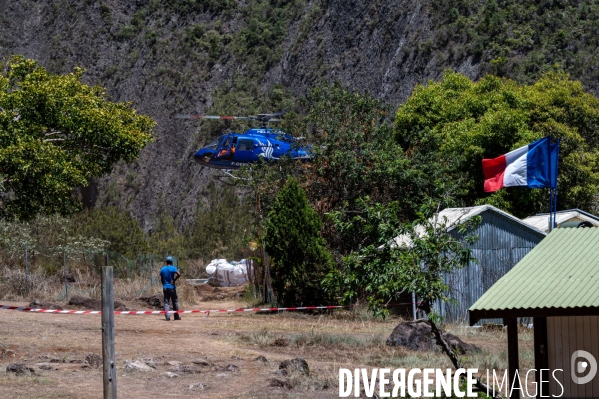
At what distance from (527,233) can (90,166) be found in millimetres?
12730

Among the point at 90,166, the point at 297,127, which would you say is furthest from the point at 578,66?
the point at 90,166

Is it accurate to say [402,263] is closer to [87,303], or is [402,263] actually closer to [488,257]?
[488,257]

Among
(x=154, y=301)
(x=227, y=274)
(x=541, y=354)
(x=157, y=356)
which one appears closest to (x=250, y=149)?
(x=227, y=274)

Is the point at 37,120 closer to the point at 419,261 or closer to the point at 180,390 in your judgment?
the point at 180,390

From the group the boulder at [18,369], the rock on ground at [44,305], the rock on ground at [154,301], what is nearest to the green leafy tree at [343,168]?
the rock on ground at [154,301]

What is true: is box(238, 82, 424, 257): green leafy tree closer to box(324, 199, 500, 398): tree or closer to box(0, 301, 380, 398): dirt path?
box(0, 301, 380, 398): dirt path

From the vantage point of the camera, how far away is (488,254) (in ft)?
87.3

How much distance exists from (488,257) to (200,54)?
2429 inches

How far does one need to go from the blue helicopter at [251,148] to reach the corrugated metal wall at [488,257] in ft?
32.0

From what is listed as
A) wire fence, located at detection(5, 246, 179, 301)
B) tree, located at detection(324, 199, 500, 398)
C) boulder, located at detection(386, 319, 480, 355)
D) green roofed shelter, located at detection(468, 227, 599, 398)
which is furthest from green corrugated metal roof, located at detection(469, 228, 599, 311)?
wire fence, located at detection(5, 246, 179, 301)

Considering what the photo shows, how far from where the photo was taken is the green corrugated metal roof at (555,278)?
36.7 feet

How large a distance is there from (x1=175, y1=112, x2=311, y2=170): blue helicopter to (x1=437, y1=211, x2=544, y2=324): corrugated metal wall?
9739mm

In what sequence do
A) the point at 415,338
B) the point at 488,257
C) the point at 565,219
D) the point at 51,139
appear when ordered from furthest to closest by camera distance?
the point at 565,219, the point at 488,257, the point at 51,139, the point at 415,338

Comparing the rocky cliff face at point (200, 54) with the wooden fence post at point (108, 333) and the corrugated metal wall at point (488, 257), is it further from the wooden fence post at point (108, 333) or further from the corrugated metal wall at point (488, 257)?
the wooden fence post at point (108, 333)
